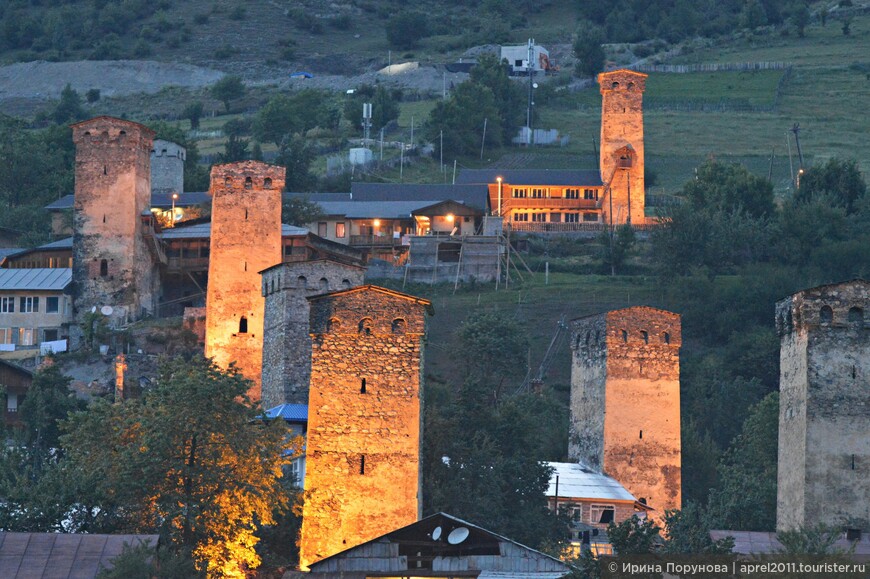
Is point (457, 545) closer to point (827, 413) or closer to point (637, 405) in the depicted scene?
point (827, 413)

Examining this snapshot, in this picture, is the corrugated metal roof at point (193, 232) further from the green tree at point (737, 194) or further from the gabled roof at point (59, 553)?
the gabled roof at point (59, 553)

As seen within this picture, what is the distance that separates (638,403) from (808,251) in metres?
41.2

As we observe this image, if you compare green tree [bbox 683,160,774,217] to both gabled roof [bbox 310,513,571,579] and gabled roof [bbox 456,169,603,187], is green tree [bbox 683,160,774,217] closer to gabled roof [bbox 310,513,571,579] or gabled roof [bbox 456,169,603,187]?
gabled roof [bbox 456,169,603,187]

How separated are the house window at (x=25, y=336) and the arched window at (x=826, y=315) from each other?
2016 inches

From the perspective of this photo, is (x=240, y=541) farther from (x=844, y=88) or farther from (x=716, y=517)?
(x=844, y=88)

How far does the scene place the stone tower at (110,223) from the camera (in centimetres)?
9838

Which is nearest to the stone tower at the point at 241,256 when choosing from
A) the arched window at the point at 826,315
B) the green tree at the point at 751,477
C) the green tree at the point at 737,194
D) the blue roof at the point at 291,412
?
the blue roof at the point at 291,412

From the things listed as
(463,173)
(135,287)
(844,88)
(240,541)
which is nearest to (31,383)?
(135,287)

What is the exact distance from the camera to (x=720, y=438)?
89.1m

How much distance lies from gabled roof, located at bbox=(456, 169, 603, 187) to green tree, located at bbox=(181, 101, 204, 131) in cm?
4914

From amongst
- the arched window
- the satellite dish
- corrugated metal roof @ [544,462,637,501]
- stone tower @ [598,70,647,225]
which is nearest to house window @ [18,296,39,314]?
corrugated metal roof @ [544,462,637,501]

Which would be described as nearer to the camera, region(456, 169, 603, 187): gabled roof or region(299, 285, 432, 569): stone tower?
region(299, 285, 432, 569): stone tower

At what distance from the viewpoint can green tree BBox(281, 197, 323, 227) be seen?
4296 inches

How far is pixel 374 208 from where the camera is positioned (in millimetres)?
117375
